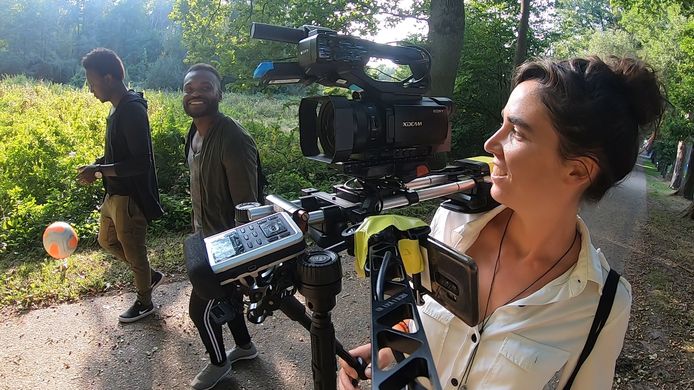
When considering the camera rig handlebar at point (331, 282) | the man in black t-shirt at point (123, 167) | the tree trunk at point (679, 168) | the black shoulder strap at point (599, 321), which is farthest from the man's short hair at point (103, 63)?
the tree trunk at point (679, 168)

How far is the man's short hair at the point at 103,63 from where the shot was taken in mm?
3562

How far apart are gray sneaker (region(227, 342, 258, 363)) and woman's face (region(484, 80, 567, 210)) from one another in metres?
2.86

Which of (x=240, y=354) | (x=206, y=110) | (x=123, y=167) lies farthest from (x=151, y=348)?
(x=206, y=110)

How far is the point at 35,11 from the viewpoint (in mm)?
33469

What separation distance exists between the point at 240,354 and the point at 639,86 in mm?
3276

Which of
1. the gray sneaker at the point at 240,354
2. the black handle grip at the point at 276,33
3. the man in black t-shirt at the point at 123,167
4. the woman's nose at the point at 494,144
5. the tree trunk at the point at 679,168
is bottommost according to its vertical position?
the tree trunk at the point at 679,168

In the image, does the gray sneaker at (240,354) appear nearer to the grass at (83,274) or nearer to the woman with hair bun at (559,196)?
the grass at (83,274)

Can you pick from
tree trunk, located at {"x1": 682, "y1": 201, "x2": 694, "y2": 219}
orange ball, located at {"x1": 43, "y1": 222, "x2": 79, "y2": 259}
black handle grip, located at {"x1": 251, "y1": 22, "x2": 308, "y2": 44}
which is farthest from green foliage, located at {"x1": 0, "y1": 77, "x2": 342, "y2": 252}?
→ tree trunk, located at {"x1": 682, "y1": 201, "x2": 694, "y2": 219}

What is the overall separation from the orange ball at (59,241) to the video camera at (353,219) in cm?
441

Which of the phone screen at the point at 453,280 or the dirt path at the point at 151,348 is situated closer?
the phone screen at the point at 453,280

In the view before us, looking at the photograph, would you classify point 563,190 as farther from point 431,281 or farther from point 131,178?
point 131,178

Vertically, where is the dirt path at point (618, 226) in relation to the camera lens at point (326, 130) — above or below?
below

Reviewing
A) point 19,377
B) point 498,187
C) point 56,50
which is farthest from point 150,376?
point 56,50

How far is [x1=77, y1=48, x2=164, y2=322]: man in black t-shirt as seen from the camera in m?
3.56
